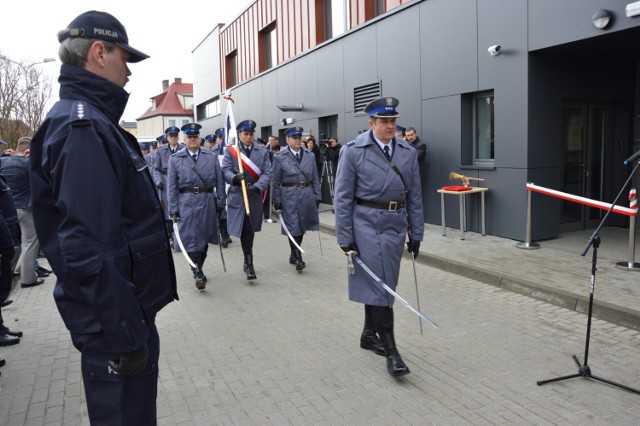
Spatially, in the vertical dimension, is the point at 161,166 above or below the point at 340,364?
above

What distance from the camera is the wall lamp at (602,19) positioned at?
287 inches

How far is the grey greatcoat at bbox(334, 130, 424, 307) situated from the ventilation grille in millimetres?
8858

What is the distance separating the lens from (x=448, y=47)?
34.2ft

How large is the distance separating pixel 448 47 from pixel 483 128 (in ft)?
5.69

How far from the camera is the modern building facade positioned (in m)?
8.59

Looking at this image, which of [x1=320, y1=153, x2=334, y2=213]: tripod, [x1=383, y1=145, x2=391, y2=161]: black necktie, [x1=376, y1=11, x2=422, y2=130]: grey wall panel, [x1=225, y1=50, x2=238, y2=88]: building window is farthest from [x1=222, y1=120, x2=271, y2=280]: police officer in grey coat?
[x1=225, y1=50, x2=238, y2=88]: building window

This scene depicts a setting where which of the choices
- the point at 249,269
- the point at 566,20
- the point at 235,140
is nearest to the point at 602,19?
the point at 566,20

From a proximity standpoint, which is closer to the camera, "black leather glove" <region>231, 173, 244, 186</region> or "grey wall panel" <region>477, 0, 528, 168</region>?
"black leather glove" <region>231, 173, 244, 186</region>

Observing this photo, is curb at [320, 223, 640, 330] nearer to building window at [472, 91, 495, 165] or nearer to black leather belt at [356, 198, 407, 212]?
black leather belt at [356, 198, 407, 212]

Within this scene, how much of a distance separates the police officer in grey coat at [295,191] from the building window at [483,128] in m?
3.69

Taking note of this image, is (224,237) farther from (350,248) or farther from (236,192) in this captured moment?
(350,248)

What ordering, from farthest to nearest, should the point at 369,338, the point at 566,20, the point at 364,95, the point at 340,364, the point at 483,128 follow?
1. the point at 364,95
2. the point at 483,128
3. the point at 566,20
4. the point at 369,338
5. the point at 340,364

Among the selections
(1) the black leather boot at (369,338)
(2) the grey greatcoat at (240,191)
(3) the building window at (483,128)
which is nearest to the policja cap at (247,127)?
(2) the grey greatcoat at (240,191)

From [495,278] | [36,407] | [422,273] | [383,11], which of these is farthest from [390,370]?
[383,11]
